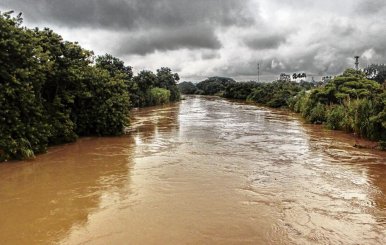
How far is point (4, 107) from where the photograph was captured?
40.6 ft

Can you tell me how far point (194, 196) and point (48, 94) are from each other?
11.0 m

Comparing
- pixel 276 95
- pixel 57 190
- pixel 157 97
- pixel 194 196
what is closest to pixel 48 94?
pixel 57 190

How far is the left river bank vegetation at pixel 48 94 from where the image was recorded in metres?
12.6

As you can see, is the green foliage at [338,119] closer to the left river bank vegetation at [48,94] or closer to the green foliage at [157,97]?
the left river bank vegetation at [48,94]

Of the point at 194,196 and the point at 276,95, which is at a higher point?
the point at 276,95

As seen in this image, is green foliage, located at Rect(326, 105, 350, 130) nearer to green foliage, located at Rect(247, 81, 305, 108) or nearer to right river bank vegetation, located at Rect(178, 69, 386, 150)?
right river bank vegetation, located at Rect(178, 69, 386, 150)

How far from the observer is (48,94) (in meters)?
16.9

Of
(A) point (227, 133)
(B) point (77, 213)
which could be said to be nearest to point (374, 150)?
(A) point (227, 133)

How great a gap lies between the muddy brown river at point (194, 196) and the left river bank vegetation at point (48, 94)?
106cm

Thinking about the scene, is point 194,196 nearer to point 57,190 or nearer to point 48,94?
point 57,190

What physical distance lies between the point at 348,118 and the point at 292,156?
338 inches

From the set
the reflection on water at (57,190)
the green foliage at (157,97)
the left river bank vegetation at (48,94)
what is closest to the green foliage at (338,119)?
the left river bank vegetation at (48,94)

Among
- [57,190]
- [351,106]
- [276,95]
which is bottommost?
[57,190]

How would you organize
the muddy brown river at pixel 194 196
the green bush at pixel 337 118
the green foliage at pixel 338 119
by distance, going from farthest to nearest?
the green bush at pixel 337 118
the green foliage at pixel 338 119
the muddy brown river at pixel 194 196
